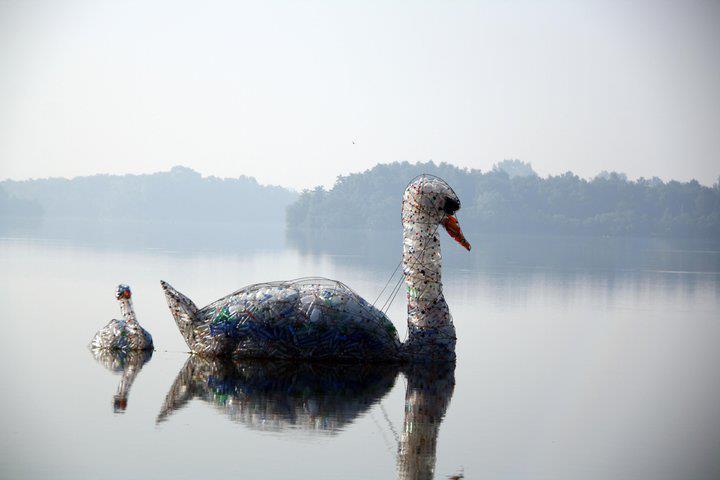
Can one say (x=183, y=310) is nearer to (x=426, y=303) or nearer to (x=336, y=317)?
(x=336, y=317)

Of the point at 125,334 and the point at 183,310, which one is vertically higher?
the point at 183,310

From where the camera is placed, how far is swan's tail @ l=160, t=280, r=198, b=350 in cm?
1381

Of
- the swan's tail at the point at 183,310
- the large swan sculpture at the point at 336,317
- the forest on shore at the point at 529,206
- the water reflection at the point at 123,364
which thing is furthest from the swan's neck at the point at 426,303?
the forest on shore at the point at 529,206

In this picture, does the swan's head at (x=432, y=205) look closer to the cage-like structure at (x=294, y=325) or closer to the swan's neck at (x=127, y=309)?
the cage-like structure at (x=294, y=325)

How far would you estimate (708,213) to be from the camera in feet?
460

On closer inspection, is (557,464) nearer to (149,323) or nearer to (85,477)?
(85,477)

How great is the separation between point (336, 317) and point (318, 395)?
1.82m

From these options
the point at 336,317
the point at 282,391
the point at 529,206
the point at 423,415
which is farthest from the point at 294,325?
the point at 529,206

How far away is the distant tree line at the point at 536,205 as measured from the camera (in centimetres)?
13775

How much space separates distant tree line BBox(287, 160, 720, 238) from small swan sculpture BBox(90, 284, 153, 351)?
123 m

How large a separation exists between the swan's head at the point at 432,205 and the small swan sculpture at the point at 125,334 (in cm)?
396

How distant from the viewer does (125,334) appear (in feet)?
48.3

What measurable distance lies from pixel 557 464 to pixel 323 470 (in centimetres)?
213

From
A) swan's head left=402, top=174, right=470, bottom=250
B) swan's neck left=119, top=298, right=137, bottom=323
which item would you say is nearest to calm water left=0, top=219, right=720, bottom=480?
swan's neck left=119, top=298, right=137, bottom=323
